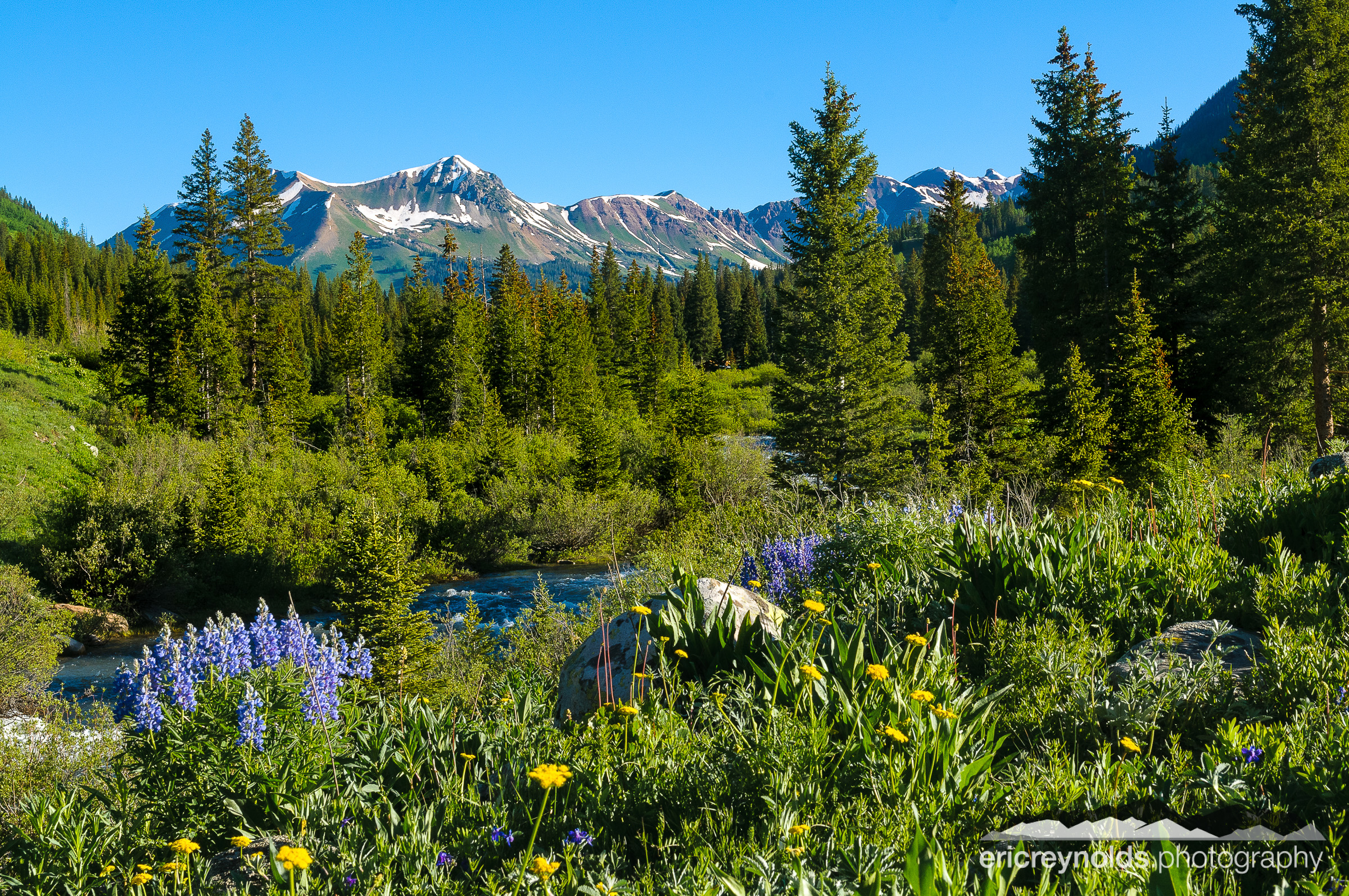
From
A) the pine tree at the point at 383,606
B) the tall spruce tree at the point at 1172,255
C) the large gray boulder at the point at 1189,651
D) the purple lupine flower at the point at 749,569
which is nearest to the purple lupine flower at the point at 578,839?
the large gray boulder at the point at 1189,651

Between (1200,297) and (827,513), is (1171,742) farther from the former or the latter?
(1200,297)

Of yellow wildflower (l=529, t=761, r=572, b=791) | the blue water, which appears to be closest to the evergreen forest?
yellow wildflower (l=529, t=761, r=572, b=791)

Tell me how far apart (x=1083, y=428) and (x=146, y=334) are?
40295 millimetres

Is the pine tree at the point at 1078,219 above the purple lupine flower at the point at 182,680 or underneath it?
above

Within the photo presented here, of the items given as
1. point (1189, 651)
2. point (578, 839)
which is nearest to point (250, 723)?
point (578, 839)

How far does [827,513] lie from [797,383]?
Answer: 16174mm

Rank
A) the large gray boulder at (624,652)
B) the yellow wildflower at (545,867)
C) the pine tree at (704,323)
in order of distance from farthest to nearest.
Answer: the pine tree at (704,323) < the large gray boulder at (624,652) < the yellow wildflower at (545,867)

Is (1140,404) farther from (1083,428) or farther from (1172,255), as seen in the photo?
(1172,255)

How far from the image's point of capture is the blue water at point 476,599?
51.6ft

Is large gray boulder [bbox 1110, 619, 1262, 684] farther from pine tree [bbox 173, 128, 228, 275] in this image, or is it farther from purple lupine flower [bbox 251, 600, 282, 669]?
pine tree [bbox 173, 128, 228, 275]

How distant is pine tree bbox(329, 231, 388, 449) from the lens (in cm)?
3838

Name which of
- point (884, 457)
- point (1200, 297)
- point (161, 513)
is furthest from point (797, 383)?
point (161, 513)

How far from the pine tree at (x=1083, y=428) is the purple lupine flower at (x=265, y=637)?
67.0 ft

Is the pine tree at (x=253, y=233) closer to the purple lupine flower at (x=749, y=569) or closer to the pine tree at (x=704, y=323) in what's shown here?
the purple lupine flower at (x=749, y=569)
